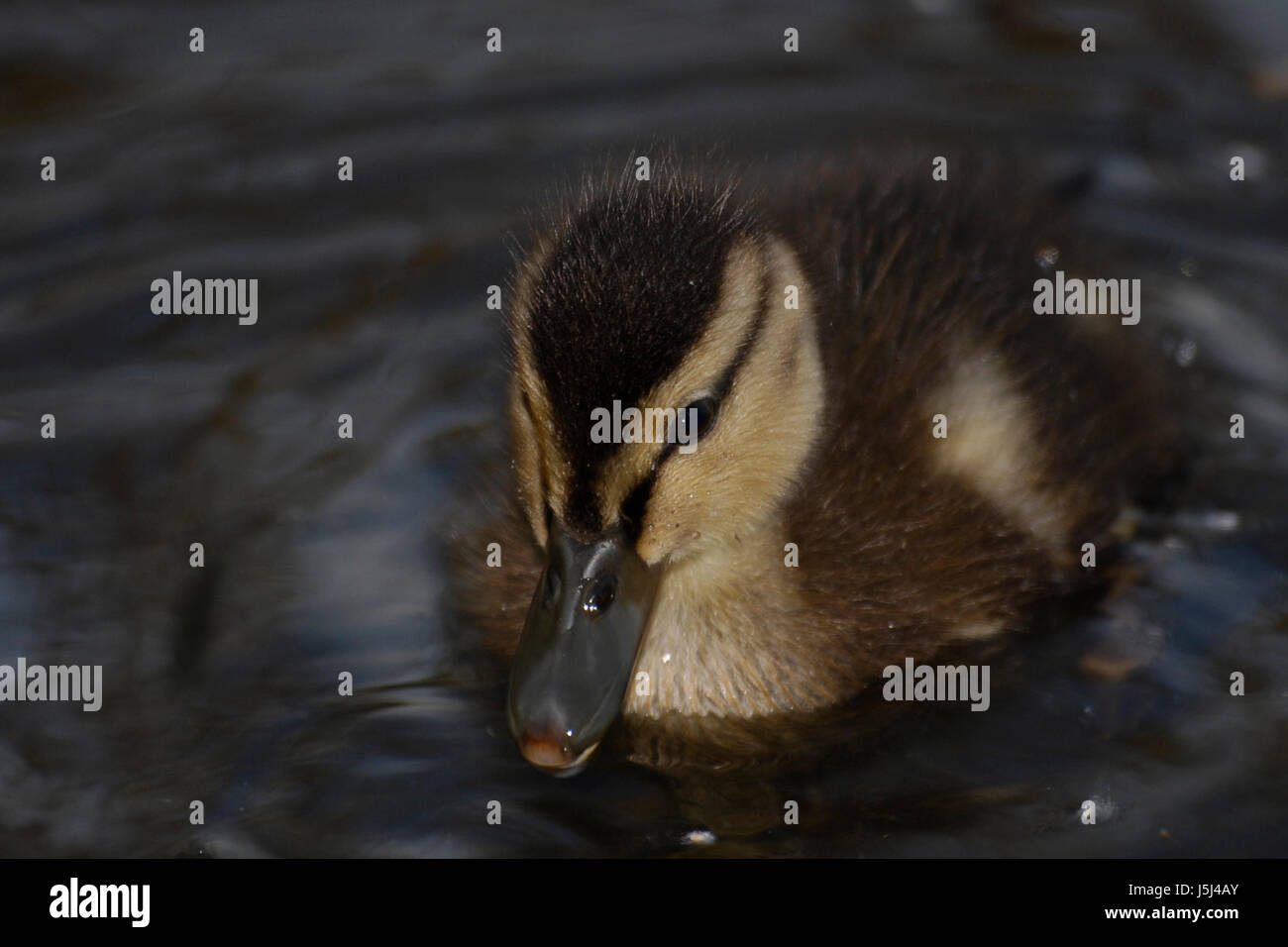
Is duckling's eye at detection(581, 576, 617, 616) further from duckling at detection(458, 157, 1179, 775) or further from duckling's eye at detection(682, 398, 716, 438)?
duckling's eye at detection(682, 398, 716, 438)

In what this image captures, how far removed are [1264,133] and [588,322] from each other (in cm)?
341

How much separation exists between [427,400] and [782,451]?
1.53 m

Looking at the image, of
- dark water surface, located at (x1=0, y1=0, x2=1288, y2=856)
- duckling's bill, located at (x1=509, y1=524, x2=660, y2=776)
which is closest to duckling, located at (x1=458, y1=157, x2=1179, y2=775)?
duckling's bill, located at (x1=509, y1=524, x2=660, y2=776)

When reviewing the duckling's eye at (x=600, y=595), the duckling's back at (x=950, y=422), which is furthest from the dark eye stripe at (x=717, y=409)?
the duckling's back at (x=950, y=422)

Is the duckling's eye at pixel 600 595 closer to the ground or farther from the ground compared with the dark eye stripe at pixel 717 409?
closer to the ground

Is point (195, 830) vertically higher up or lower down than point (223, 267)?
lower down

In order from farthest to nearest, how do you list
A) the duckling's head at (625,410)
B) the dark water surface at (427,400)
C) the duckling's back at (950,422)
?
the duckling's back at (950,422)
the dark water surface at (427,400)
the duckling's head at (625,410)

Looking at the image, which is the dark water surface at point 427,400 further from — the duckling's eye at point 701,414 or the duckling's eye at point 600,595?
the duckling's eye at point 701,414

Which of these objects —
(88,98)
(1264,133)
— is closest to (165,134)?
(88,98)

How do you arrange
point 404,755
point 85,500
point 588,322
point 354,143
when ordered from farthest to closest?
point 354,143
point 85,500
point 404,755
point 588,322

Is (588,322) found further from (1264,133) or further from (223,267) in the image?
(1264,133)

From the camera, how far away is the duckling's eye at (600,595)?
3.77 m

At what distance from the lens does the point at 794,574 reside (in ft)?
14.3

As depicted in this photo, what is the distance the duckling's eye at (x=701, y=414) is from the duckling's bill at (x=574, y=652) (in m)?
0.26
